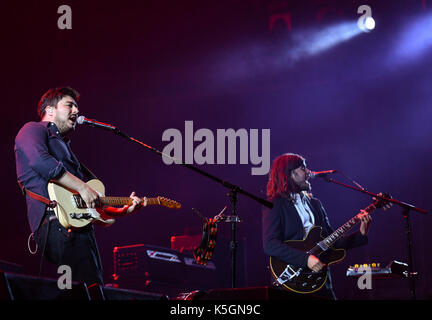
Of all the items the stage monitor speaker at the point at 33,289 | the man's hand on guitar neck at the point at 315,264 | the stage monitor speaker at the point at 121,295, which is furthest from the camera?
the man's hand on guitar neck at the point at 315,264

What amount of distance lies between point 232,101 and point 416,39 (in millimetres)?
2861

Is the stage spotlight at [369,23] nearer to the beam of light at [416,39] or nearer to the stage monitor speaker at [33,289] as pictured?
the beam of light at [416,39]

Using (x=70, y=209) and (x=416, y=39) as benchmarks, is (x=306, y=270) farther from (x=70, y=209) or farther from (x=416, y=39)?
(x=416, y=39)

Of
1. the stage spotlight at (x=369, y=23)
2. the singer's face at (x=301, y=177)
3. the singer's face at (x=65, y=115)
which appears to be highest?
the stage spotlight at (x=369, y=23)

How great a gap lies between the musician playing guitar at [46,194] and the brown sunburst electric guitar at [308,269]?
188 cm

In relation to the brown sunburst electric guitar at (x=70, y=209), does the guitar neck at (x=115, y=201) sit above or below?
above

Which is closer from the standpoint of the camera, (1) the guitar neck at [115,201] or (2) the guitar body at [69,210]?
(2) the guitar body at [69,210]

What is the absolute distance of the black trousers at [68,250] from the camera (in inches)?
137

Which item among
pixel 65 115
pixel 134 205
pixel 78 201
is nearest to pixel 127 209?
pixel 134 205

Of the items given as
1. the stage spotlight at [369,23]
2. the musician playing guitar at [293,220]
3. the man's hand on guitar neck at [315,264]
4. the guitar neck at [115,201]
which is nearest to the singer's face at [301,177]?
the musician playing guitar at [293,220]

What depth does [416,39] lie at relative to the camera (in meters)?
7.68

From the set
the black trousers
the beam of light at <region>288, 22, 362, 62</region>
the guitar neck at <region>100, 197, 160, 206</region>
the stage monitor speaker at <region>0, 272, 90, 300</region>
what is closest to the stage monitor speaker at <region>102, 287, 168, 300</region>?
the stage monitor speaker at <region>0, 272, 90, 300</region>

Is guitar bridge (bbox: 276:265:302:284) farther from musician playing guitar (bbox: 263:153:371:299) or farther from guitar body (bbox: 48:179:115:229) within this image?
guitar body (bbox: 48:179:115:229)
